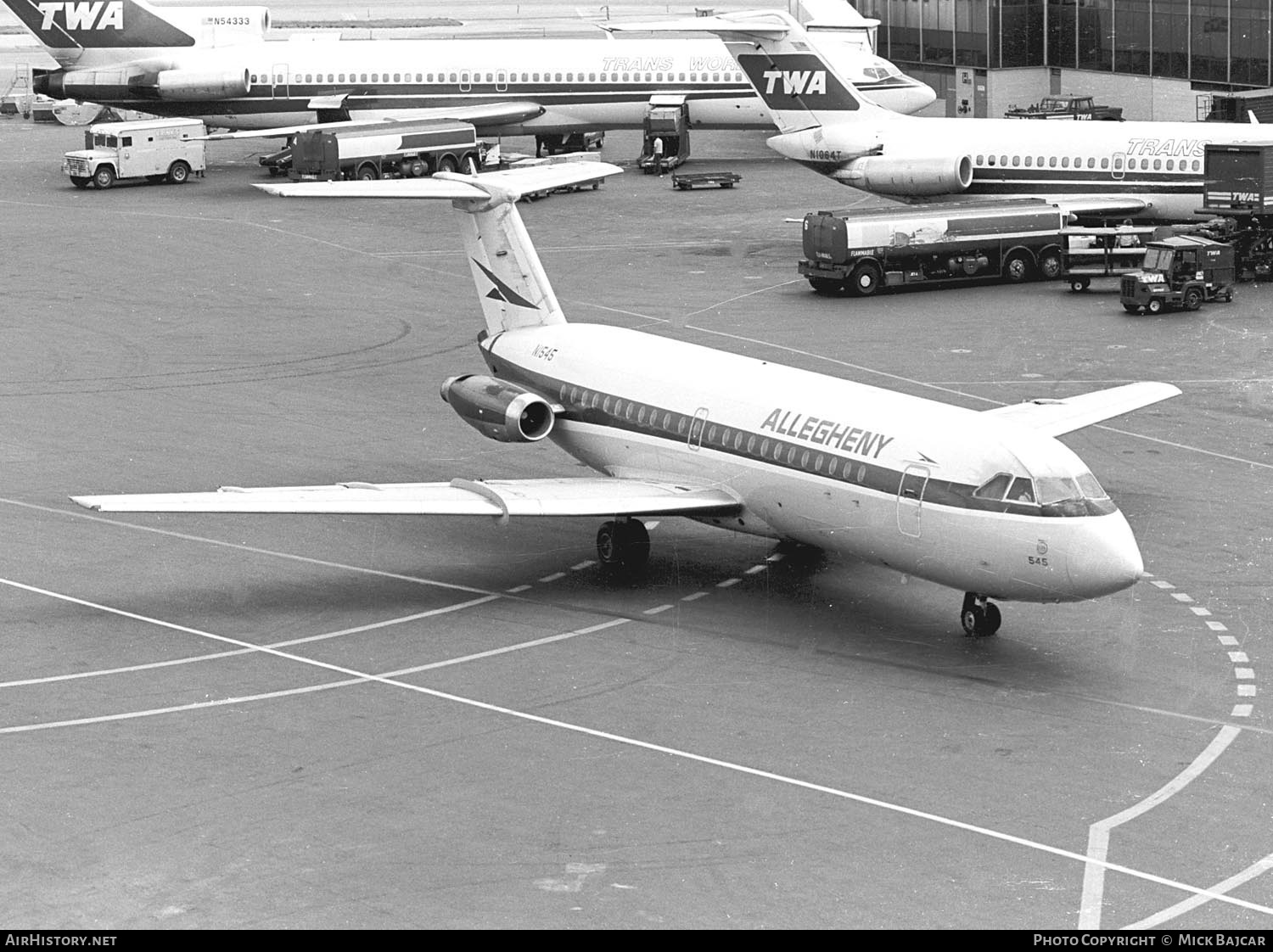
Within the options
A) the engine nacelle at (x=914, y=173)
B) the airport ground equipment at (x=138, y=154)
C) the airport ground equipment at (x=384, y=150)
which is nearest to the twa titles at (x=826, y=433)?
the engine nacelle at (x=914, y=173)

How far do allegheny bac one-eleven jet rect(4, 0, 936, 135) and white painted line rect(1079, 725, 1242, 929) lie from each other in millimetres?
57652

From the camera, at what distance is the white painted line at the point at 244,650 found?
82.8 feet

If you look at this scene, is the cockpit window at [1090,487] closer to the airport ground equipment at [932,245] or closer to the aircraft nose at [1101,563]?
the aircraft nose at [1101,563]

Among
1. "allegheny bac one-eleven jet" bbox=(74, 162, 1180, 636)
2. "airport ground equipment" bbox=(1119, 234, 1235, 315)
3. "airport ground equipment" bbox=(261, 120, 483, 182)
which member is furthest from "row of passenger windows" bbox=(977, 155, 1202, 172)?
"allegheny bac one-eleven jet" bbox=(74, 162, 1180, 636)

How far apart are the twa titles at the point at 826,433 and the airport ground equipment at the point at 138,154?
51.6m

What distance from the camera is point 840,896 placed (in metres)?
18.5

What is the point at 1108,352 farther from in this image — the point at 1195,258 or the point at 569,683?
the point at 569,683

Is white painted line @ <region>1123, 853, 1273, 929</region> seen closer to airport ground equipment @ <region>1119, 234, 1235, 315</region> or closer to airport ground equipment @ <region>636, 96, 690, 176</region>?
airport ground equipment @ <region>1119, 234, 1235, 315</region>

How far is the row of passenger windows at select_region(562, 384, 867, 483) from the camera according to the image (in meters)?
26.7

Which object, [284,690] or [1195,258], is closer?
[284,690]

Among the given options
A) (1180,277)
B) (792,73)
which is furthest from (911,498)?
(792,73)

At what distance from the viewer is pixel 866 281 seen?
52250 mm
